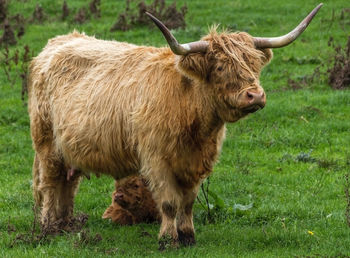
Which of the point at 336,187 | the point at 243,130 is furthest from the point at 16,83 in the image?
the point at 336,187

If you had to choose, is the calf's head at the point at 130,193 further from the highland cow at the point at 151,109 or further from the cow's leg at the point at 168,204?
the cow's leg at the point at 168,204

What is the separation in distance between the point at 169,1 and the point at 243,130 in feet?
25.4

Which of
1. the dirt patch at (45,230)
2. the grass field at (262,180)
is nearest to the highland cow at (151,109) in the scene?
the dirt patch at (45,230)

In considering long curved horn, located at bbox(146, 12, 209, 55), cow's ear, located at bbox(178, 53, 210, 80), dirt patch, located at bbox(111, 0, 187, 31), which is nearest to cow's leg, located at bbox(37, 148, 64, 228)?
cow's ear, located at bbox(178, 53, 210, 80)

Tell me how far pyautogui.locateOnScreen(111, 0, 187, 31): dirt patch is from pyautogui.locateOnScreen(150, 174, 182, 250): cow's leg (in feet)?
31.5

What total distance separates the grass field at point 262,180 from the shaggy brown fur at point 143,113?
20.1 inches

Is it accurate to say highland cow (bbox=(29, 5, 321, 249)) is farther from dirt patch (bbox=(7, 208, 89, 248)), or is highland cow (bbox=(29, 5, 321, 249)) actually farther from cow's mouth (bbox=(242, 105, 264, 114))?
dirt patch (bbox=(7, 208, 89, 248))

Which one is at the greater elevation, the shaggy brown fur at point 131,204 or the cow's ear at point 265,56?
the cow's ear at point 265,56

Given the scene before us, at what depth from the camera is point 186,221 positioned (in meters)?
6.76

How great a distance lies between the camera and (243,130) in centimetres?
1070

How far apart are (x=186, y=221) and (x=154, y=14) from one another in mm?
10078

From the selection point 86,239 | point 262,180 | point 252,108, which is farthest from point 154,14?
point 252,108

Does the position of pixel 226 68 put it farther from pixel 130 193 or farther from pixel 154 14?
pixel 154 14

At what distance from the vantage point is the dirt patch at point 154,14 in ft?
51.9
